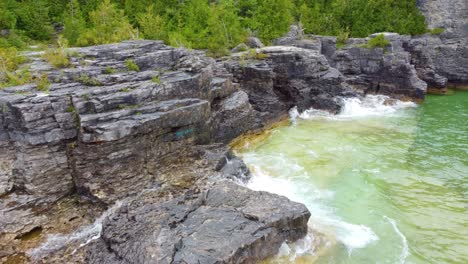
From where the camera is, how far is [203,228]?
13.1 metres

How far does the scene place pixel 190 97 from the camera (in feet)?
66.7

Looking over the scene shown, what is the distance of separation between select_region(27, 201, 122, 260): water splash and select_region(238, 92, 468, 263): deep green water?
7887 millimetres

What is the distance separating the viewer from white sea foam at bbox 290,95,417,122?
108 feet

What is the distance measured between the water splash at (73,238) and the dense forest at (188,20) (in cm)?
1924

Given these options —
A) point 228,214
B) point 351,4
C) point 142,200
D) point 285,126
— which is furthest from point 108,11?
point 351,4

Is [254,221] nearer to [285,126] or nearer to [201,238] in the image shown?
[201,238]

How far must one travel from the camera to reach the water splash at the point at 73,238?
13677 mm

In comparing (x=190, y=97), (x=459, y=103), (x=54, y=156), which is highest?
(x=190, y=97)

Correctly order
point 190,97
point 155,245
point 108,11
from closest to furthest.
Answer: point 155,245
point 190,97
point 108,11

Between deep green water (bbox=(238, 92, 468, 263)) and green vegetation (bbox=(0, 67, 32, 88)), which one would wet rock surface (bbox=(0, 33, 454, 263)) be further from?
deep green water (bbox=(238, 92, 468, 263))

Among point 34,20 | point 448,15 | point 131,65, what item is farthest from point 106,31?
point 448,15

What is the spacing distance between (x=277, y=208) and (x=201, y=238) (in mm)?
3502

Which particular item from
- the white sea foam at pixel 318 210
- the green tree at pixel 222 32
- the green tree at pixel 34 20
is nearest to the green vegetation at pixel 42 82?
the white sea foam at pixel 318 210

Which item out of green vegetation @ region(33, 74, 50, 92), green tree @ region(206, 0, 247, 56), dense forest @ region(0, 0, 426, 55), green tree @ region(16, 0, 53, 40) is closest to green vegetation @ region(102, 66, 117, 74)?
green vegetation @ region(33, 74, 50, 92)
